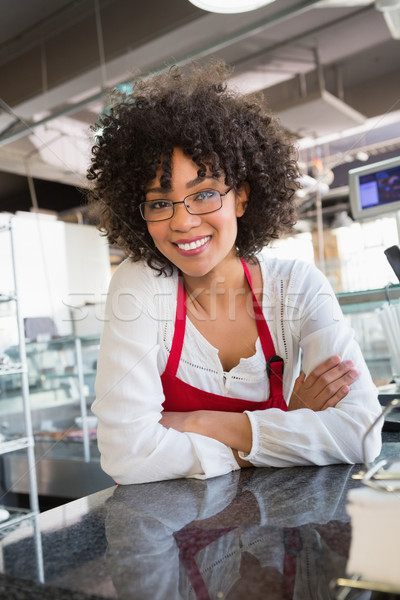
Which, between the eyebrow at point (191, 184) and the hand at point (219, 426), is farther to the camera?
the eyebrow at point (191, 184)

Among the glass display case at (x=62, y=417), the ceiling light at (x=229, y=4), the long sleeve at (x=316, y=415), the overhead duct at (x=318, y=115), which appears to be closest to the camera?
the long sleeve at (x=316, y=415)

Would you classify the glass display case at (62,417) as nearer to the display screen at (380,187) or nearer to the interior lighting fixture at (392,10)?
the display screen at (380,187)

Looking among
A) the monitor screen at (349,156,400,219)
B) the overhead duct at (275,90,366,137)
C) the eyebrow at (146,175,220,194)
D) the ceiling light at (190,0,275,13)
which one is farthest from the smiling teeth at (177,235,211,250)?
the overhead duct at (275,90,366,137)

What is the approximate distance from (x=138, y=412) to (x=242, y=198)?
543 millimetres

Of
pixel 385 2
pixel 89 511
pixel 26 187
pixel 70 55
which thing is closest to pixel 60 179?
pixel 26 187

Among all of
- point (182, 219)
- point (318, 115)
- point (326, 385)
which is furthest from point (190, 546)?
point (318, 115)

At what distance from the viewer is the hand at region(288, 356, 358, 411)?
944 millimetres

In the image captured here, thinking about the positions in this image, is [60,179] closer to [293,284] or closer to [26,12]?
[26,12]

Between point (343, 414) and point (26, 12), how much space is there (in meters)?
3.37

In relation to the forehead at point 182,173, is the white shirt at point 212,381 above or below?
below

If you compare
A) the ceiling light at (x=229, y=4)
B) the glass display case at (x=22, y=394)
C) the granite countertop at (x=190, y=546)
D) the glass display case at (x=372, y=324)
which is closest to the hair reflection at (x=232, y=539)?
the granite countertop at (x=190, y=546)

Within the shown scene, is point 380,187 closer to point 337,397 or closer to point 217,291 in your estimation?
point 217,291

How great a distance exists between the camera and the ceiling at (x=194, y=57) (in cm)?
318

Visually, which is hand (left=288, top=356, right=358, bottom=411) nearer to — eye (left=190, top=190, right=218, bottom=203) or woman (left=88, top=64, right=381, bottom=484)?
woman (left=88, top=64, right=381, bottom=484)
